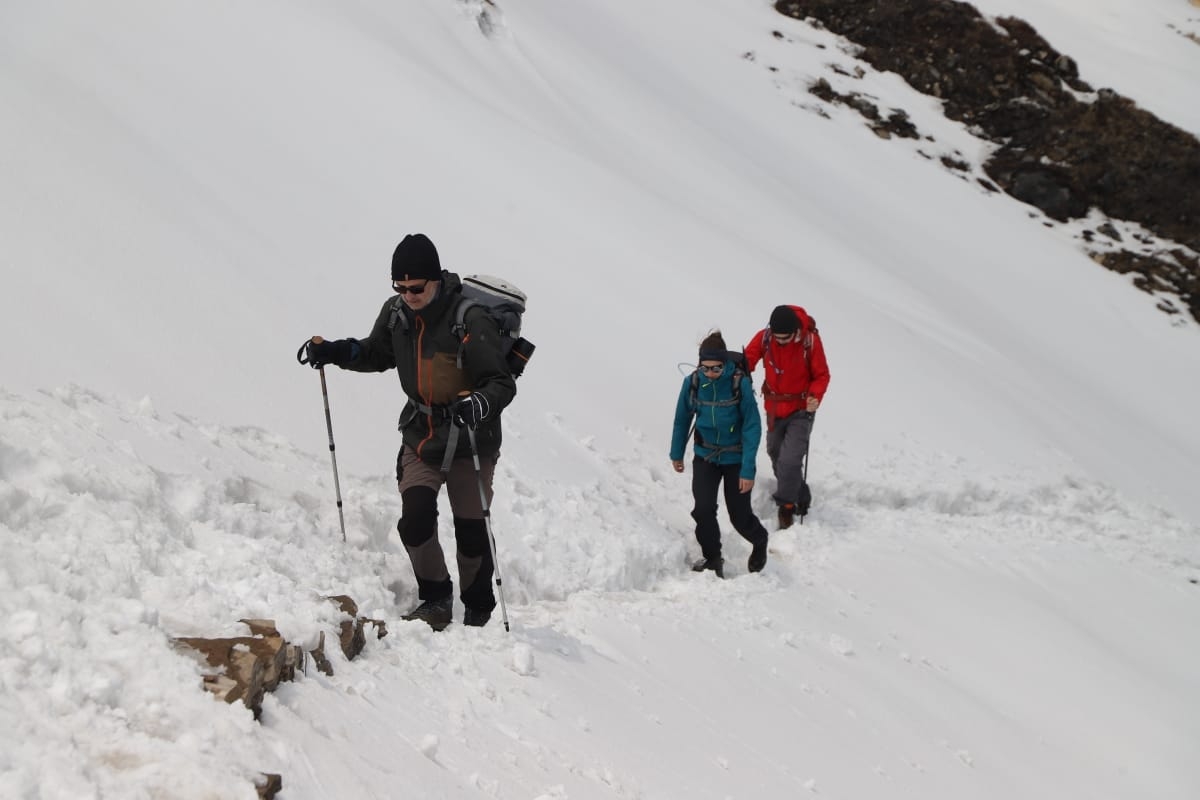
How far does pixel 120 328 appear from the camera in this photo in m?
6.17

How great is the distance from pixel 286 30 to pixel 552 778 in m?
13.4

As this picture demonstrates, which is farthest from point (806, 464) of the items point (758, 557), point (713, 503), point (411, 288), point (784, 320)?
point (411, 288)

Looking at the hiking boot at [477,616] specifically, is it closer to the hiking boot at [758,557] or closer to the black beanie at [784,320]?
the hiking boot at [758,557]

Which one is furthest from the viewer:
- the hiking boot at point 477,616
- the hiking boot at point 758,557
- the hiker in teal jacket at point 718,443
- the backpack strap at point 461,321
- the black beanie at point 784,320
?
the black beanie at point 784,320

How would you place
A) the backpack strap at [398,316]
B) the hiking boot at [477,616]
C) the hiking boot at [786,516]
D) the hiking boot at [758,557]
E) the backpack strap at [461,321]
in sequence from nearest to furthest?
1. the backpack strap at [461,321]
2. the backpack strap at [398,316]
3. the hiking boot at [477,616]
4. the hiking boot at [758,557]
5. the hiking boot at [786,516]

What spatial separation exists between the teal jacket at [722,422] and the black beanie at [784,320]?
115cm

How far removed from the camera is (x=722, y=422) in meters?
7.11

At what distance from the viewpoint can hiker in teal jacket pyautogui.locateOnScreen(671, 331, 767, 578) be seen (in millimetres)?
7016

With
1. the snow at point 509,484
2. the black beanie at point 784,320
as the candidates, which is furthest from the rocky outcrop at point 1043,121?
the black beanie at point 784,320

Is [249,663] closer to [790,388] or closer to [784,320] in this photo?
[784,320]

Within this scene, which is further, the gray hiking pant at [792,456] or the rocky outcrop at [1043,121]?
the rocky outcrop at [1043,121]

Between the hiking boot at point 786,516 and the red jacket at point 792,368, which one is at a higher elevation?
the red jacket at point 792,368

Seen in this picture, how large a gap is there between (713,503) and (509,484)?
5.25 feet

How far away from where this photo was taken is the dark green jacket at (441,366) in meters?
4.42
